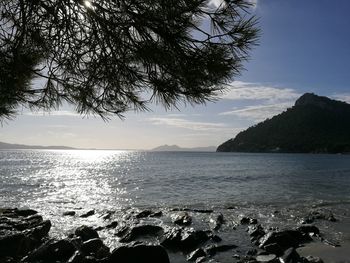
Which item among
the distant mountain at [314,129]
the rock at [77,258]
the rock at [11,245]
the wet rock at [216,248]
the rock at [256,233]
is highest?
the distant mountain at [314,129]

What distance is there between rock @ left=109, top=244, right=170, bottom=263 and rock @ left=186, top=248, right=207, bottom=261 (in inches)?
64.5

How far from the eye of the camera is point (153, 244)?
34.1 ft

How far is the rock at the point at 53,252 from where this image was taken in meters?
10.3

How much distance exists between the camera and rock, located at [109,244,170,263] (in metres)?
9.28

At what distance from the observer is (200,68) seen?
6.45 m

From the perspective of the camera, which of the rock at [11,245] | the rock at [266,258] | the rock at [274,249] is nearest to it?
the rock at [266,258]

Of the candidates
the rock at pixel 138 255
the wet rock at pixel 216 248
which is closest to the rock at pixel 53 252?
the rock at pixel 138 255

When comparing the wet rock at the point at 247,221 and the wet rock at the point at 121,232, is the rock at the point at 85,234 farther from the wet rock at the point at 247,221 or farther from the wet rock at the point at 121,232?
the wet rock at the point at 247,221

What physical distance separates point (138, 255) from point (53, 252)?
2.62 meters

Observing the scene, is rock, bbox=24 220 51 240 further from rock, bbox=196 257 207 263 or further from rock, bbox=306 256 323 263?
rock, bbox=306 256 323 263

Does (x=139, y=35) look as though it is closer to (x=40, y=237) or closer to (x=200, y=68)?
(x=200, y=68)

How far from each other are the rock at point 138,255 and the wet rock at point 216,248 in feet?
8.29

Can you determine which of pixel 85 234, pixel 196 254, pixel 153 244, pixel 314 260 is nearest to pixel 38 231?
pixel 85 234

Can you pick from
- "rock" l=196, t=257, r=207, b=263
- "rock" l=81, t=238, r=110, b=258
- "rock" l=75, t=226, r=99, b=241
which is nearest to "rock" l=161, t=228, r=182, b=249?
"rock" l=196, t=257, r=207, b=263
